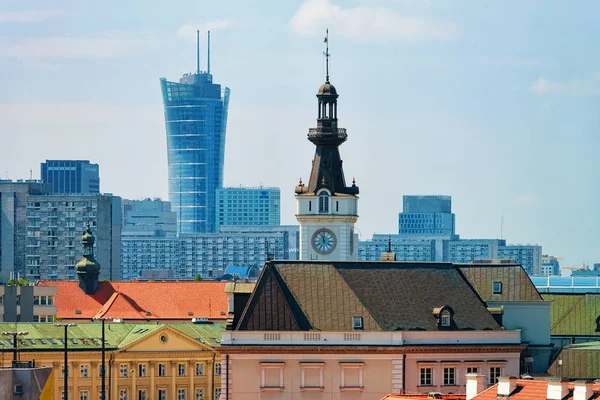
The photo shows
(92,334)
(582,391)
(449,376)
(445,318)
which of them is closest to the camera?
(582,391)

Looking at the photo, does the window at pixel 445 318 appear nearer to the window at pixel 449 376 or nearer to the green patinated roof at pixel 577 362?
the window at pixel 449 376

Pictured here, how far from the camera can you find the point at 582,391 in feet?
266

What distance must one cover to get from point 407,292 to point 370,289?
2113mm

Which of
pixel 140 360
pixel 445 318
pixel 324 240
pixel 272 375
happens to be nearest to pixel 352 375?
pixel 272 375

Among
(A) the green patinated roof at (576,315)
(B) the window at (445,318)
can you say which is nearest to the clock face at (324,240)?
(A) the green patinated roof at (576,315)

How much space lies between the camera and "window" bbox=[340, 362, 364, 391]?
122812 millimetres

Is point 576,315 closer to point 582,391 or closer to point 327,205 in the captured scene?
point 327,205

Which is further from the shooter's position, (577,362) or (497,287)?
(497,287)

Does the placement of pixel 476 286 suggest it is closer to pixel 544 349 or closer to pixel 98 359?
pixel 544 349

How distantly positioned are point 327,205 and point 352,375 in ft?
115

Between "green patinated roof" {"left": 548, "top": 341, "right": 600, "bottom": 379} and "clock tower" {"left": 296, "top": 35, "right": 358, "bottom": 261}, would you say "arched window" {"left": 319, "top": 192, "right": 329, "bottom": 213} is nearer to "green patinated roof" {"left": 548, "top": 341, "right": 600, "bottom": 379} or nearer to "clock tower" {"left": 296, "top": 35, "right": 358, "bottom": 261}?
"clock tower" {"left": 296, "top": 35, "right": 358, "bottom": 261}

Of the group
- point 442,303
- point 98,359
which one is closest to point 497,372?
point 442,303

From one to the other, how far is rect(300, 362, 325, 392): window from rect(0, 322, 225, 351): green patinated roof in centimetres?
3447

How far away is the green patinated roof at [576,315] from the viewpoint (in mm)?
142875
